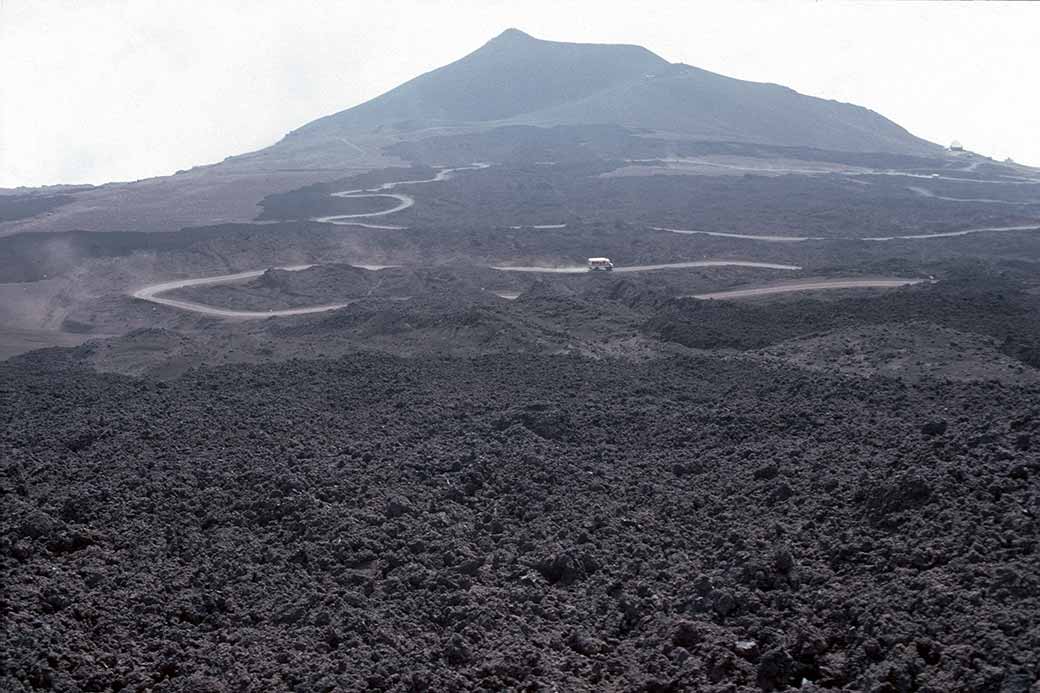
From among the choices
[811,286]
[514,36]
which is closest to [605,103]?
[514,36]

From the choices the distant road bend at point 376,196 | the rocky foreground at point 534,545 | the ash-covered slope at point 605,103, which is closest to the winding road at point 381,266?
the distant road bend at point 376,196

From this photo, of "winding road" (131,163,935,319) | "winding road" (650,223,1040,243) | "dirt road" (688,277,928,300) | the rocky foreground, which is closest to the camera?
the rocky foreground

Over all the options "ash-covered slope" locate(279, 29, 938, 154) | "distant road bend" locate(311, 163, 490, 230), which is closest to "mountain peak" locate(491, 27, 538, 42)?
"ash-covered slope" locate(279, 29, 938, 154)

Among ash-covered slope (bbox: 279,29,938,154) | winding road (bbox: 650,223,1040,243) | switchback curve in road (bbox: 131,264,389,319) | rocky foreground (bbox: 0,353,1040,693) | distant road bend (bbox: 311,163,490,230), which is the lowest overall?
rocky foreground (bbox: 0,353,1040,693)

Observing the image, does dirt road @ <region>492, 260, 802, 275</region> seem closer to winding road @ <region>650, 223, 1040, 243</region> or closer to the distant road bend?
winding road @ <region>650, 223, 1040, 243</region>

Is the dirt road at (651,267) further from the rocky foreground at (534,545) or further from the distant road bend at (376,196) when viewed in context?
the rocky foreground at (534,545)

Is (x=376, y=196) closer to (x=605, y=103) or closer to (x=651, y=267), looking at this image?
(x=651, y=267)
